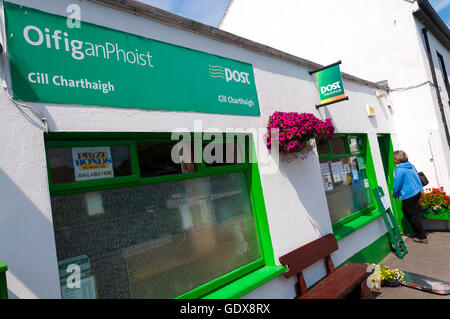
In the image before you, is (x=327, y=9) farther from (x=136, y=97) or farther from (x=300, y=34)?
(x=136, y=97)

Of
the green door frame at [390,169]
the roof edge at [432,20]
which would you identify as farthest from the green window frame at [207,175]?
the roof edge at [432,20]

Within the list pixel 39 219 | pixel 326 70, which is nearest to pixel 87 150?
pixel 39 219

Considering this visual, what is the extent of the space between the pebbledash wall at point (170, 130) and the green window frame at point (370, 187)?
0.52 ft

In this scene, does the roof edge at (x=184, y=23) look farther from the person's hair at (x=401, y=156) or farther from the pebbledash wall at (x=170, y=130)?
the person's hair at (x=401, y=156)

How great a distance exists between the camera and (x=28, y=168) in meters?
2.09

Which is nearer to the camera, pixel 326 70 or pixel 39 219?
pixel 39 219

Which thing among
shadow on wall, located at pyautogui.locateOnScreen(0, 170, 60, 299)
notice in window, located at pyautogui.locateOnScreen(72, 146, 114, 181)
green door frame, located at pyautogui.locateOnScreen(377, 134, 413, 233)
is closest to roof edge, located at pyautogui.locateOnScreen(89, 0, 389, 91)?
notice in window, located at pyautogui.locateOnScreen(72, 146, 114, 181)

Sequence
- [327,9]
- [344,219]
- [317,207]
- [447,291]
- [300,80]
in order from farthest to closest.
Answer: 1. [327,9]
2. [344,219]
3. [300,80]
4. [317,207]
5. [447,291]

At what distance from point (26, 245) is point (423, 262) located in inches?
244

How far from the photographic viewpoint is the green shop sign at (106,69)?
7.10 ft

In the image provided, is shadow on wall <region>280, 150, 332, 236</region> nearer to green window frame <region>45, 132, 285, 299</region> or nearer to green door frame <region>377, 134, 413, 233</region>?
green window frame <region>45, 132, 285, 299</region>

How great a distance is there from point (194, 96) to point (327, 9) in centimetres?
769

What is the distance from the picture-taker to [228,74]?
3.65m

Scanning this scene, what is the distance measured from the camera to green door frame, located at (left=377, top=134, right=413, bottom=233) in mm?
7375
